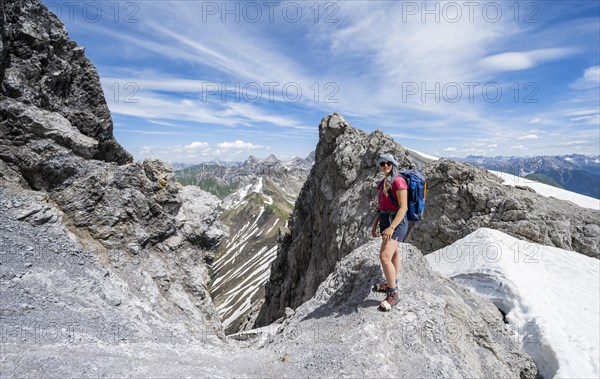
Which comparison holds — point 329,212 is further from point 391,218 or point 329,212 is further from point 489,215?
point 391,218

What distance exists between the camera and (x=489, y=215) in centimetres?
2589

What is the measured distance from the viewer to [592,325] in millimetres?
12977

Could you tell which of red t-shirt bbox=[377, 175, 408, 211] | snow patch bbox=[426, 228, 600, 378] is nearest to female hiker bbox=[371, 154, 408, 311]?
red t-shirt bbox=[377, 175, 408, 211]

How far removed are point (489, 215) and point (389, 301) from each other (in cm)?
2018

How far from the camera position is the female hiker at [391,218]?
9570 millimetres

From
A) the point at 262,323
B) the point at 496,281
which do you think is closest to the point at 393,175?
the point at 496,281

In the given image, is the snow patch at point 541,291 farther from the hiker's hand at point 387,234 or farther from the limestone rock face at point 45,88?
the limestone rock face at point 45,88

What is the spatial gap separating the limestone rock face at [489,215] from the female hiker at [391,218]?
704 inches

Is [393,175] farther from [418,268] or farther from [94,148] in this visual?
[94,148]

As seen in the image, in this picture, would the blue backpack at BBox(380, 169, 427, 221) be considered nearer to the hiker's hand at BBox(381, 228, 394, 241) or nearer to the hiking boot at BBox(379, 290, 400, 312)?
the hiker's hand at BBox(381, 228, 394, 241)

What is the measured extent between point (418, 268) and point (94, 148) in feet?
65.8

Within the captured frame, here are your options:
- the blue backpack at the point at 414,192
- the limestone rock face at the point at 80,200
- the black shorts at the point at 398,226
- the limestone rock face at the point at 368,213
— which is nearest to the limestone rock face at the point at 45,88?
the limestone rock face at the point at 80,200

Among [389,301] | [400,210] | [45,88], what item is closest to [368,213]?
[389,301]

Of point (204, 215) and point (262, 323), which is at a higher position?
point (204, 215)
